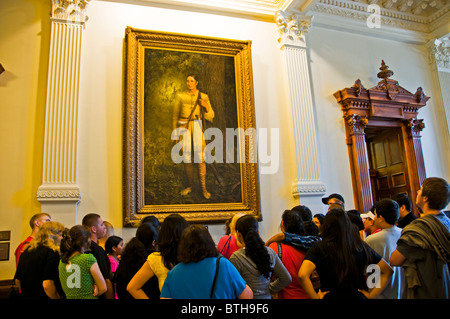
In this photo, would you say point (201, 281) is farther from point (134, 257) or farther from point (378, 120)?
point (378, 120)

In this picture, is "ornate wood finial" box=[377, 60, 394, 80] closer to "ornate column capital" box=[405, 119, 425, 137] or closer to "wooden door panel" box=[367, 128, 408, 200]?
"ornate column capital" box=[405, 119, 425, 137]

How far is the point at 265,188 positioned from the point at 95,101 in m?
3.47

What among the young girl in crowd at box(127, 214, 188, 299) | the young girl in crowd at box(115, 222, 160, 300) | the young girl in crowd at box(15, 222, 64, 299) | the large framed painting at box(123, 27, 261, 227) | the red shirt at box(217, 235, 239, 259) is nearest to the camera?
the young girl in crowd at box(127, 214, 188, 299)

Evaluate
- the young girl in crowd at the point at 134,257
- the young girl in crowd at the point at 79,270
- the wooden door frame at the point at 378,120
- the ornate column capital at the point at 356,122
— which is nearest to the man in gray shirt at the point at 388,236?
the young girl in crowd at the point at 134,257

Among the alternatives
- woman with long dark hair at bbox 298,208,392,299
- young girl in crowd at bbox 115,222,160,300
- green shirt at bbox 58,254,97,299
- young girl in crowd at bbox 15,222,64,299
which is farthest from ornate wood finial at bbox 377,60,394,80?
young girl in crowd at bbox 15,222,64,299

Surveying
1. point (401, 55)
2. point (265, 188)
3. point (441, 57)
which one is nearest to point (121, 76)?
point (265, 188)

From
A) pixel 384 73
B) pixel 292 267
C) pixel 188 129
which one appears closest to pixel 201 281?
pixel 292 267

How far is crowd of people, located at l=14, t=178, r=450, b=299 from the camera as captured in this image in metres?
2.25

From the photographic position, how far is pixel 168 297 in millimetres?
2242

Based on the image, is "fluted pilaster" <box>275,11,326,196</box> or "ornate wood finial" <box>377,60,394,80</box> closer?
"fluted pilaster" <box>275,11,326,196</box>

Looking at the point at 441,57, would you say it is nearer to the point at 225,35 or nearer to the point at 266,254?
the point at 225,35

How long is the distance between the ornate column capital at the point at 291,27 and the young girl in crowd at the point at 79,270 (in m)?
6.04

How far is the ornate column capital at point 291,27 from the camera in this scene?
24.9 feet

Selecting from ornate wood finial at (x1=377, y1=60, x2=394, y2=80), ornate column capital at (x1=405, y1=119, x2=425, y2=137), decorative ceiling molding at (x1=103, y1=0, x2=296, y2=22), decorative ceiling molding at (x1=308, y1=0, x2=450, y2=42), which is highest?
decorative ceiling molding at (x1=308, y1=0, x2=450, y2=42)
